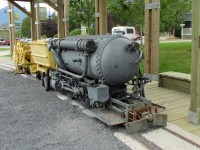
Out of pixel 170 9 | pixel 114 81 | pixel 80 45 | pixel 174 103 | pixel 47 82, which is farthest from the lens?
pixel 170 9

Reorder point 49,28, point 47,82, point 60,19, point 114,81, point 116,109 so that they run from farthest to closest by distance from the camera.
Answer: point 49,28 → point 60,19 → point 47,82 → point 114,81 → point 116,109

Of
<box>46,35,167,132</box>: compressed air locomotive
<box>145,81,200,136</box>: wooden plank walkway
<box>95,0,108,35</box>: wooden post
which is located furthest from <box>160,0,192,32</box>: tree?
<box>46,35,167,132</box>: compressed air locomotive

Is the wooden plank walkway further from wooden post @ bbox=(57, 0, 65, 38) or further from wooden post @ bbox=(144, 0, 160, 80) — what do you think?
wooden post @ bbox=(57, 0, 65, 38)

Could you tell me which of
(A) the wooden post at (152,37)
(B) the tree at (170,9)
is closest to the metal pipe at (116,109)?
(A) the wooden post at (152,37)

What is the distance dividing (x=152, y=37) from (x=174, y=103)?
9.51 feet

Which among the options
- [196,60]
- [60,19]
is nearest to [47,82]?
[196,60]

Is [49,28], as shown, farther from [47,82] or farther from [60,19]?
[47,82]

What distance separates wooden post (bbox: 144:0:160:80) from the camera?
330 inches

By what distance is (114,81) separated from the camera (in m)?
5.50

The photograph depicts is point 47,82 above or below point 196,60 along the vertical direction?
below

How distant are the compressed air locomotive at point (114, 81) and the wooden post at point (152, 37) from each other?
298 centimetres

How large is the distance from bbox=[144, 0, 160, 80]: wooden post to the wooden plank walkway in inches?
18.7

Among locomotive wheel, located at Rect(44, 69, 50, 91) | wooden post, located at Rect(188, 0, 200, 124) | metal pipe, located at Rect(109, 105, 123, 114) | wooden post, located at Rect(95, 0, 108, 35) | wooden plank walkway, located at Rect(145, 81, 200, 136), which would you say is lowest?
wooden plank walkway, located at Rect(145, 81, 200, 136)

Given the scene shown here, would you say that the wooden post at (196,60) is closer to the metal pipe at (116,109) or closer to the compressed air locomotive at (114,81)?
the compressed air locomotive at (114,81)
